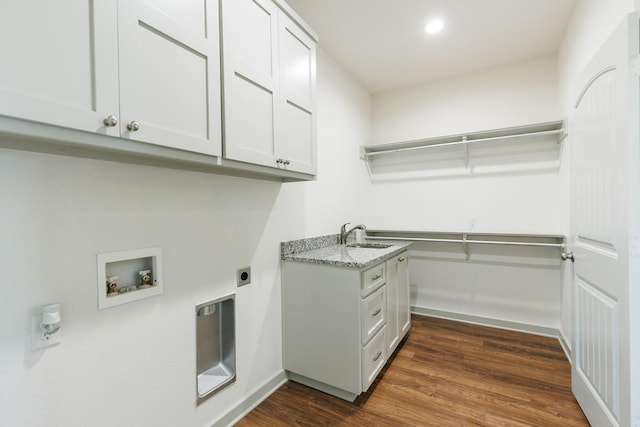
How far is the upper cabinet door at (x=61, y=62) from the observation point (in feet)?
2.32

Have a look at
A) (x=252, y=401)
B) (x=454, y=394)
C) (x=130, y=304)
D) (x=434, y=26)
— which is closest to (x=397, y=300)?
(x=454, y=394)

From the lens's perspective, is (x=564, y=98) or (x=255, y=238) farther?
(x=564, y=98)

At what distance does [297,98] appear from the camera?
68.8 inches

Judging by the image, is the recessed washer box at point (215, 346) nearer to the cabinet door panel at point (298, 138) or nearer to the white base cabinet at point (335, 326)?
the white base cabinet at point (335, 326)

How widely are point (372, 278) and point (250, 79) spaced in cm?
143

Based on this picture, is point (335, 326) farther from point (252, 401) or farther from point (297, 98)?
point (297, 98)

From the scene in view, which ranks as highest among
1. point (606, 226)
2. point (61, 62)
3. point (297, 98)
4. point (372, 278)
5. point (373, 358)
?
point (297, 98)

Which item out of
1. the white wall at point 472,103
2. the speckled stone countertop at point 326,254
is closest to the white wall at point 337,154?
the speckled stone countertop at point 326,254

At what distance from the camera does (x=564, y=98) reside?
2.42 meters

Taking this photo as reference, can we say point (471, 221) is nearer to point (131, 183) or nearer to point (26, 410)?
point (131, 183)

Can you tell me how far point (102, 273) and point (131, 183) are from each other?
388 millimetres

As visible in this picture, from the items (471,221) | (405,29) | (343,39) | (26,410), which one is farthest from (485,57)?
(26,410)

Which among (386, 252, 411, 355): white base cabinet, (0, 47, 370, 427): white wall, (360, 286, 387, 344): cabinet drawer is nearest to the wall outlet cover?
(0, 47, 370, 427): white wall

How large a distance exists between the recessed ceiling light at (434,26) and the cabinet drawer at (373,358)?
2.44m
